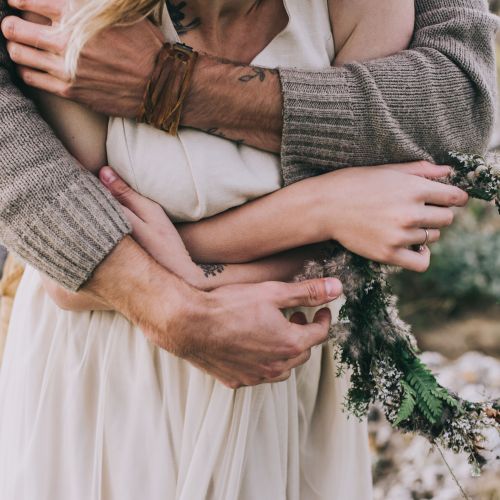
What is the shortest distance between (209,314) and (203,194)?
0.81 ft

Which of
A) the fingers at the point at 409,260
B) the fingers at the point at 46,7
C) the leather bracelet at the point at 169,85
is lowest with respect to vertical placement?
the fingers at the point at 409,260

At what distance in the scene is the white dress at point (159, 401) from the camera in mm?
1399

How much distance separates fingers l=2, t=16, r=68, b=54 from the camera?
1.35m

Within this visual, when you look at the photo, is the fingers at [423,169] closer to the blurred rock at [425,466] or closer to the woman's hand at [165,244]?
the woman's hand at [165,244]

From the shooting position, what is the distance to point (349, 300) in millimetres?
1438

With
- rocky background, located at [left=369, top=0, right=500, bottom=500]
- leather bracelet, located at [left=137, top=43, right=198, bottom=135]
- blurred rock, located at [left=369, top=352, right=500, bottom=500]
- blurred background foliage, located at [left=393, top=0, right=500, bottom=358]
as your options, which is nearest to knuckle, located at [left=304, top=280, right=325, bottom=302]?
leather bracelet, located at [left=137, top=43, right=198, bottom=135]

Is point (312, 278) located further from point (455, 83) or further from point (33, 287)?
point (33, 287)

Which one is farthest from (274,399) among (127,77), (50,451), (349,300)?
(127,77)

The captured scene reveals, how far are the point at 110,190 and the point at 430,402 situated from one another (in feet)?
2.67

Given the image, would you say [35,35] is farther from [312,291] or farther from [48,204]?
[312,291]

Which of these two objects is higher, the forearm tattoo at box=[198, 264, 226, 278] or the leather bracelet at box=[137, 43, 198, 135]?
the leather bracelet at box=[137, 43, 198, 135]

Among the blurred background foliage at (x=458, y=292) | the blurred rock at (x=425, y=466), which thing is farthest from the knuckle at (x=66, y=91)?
the blurred background foliage at (x=458, y=292)

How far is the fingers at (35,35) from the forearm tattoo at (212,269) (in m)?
0.53

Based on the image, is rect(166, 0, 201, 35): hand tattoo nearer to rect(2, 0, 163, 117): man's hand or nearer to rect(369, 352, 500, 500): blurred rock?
rect(2, 0, 163, 117): man's hand
